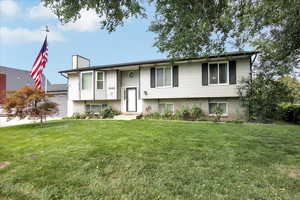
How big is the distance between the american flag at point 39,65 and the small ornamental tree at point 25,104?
7.08 feet

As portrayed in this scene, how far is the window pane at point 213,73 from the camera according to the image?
35.5 feet

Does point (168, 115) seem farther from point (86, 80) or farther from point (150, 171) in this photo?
point (150, 171)

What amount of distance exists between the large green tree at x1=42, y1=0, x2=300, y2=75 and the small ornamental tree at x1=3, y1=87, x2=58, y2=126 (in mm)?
5839

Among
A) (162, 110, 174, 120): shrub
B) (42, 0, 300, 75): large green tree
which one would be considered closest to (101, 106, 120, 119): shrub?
(162, 110, 174, 120): shrub

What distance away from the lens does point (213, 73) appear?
10.9m

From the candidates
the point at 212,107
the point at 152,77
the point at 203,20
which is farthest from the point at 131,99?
the point at 203,20

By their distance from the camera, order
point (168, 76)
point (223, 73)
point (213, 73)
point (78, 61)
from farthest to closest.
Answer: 1. point (78, 61)
2. point (168, 76)
3. point (213, 73)
4. point (223, 73)

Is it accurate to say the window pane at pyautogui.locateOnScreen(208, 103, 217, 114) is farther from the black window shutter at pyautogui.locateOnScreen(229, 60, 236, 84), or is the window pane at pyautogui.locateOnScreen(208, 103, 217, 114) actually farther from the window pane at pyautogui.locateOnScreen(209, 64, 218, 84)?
the black window shutter at pyautogui.locateOnScreen(229, 60, 236, 84)

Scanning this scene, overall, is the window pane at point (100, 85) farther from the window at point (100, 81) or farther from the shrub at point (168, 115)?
the shrub at point (168, 115)

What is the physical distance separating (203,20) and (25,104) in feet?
28.4

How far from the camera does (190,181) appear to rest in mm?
2551

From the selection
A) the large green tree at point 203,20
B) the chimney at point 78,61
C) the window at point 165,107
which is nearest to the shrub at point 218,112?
the window at point 165,107

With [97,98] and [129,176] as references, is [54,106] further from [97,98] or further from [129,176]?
[129,176]

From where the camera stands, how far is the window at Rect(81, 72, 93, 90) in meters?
13.8
